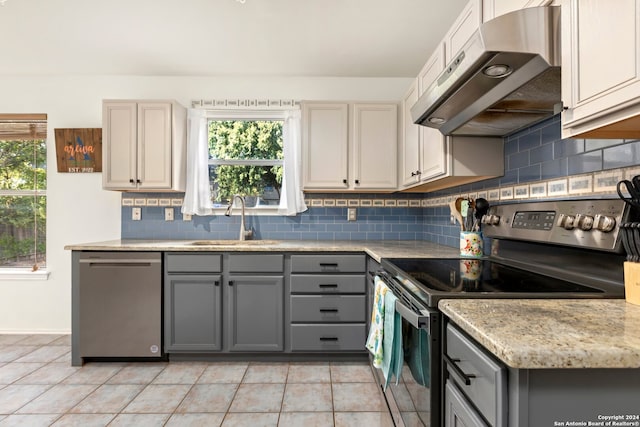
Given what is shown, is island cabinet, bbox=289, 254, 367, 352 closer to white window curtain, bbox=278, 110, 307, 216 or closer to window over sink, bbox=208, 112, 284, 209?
white window curtain, bbox=278, 110, 307, 216

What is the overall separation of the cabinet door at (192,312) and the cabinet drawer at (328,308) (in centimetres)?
57

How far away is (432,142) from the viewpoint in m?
2.19

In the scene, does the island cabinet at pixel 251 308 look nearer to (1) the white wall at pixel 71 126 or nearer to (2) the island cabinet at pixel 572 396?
(1) the white wall at pixel 71 126

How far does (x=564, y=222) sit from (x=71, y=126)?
12.6 ft

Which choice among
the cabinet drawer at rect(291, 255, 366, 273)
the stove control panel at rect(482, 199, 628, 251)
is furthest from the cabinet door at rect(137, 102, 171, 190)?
the stove control panel at rect(482, 199, 628, 251)

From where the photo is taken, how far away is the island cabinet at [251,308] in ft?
8.50

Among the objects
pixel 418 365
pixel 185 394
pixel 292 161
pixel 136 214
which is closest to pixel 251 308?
pixel 185 394

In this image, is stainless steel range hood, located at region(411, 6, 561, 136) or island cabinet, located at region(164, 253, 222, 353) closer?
stainless steel range hood, located at region(411, 6, 561, 136)

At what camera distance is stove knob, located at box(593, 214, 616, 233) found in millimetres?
1169

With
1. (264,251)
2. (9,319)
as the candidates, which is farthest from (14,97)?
(264,251)

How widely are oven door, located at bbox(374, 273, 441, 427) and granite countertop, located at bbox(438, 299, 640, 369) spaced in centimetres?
11

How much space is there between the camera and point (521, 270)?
5.19 ft

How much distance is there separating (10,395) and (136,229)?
1463mm

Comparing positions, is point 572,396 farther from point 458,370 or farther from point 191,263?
point 191,263
